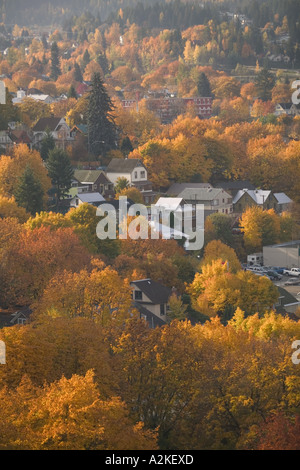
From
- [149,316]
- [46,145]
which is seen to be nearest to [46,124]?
[46,145]

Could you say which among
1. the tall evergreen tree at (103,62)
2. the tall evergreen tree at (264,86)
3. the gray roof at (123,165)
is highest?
the gray roof at (123,165)

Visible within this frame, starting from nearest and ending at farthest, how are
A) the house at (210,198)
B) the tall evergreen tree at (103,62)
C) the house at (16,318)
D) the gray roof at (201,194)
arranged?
the house at (16,318) < the house at (210,198) < the gray roof at (201,194) < the tall evergreen tree at (103,62)

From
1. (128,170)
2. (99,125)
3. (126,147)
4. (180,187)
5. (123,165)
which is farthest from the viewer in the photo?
(126,147)

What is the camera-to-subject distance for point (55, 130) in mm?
69562

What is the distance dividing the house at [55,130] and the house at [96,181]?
6.69m

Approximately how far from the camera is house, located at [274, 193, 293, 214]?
6606cm

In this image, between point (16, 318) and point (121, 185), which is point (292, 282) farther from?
point (16, 318)

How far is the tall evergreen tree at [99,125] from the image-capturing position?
6769 cm

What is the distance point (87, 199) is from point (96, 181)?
9.86ft

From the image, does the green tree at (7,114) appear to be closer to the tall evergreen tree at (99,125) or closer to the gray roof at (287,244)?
the tall evergreen tree at (99,125)

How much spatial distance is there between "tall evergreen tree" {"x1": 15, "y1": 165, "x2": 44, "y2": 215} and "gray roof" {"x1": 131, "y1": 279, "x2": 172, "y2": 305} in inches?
467

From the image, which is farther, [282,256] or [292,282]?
[282,256]

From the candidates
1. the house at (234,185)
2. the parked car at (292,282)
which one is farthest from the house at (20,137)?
the parked car at (292,282)

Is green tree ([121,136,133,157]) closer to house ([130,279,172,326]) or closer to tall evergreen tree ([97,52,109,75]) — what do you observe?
house ([130,279,172,326])
